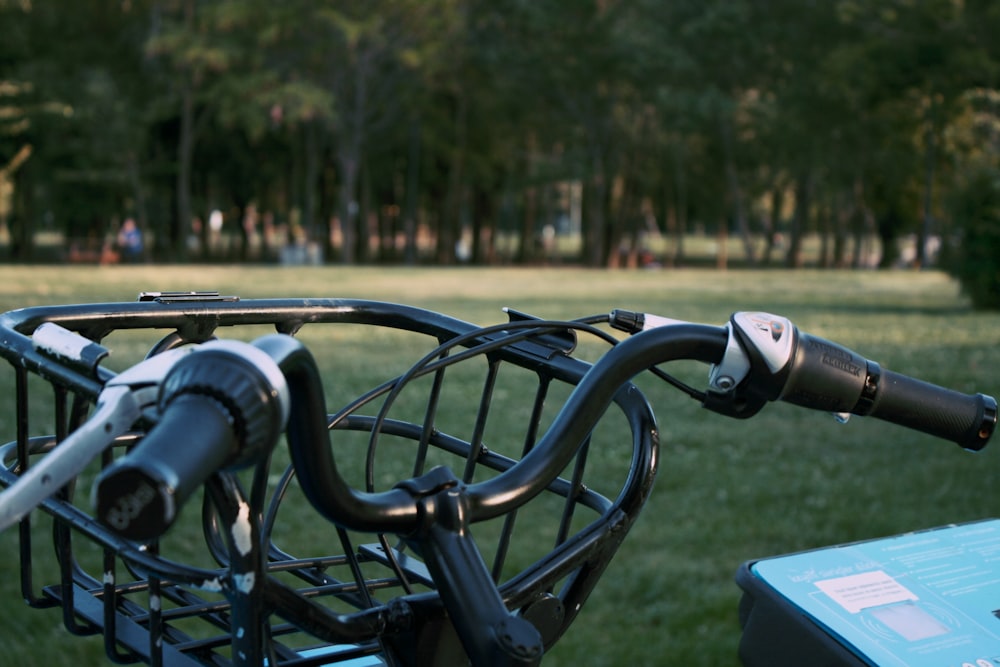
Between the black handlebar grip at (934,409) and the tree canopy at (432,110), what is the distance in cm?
3633

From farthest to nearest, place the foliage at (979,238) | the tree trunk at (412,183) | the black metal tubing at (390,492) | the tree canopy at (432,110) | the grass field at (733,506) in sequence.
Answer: the tree trunk at (412,183), the tree canopy at (432,110), the foliage at (979,238), the grass field at (733,506), the black metal tubing at (390,492)

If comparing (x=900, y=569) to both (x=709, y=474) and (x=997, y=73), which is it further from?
(x=997, y=73)

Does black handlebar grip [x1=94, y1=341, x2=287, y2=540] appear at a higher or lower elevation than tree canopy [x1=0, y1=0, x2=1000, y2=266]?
lower

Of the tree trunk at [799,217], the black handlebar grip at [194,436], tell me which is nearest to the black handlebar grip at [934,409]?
the black handlebar grip at [194,436]

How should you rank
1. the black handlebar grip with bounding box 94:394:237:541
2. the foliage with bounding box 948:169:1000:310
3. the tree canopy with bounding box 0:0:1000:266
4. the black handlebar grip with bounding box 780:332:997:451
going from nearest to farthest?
the black handlebar grip with bounding box 94:394:237:541 < the black handlebar grip with bounding box 780:332:997:451 < the foliage with bounding box 948:169:1000:310 < the tree canopy with bounding box 0:0:1000:266

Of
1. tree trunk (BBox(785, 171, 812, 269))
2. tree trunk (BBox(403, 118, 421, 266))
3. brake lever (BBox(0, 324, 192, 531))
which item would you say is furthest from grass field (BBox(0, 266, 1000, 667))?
tree trunk (BBox(785, 171, 812, 269))

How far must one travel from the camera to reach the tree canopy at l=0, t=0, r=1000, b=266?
41.2m

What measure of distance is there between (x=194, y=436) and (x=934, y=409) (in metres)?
0.87

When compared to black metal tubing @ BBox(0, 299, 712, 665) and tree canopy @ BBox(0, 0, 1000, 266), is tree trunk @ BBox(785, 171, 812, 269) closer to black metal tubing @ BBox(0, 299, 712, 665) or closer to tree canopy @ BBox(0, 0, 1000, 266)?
tree canopy @ BBox(0, 0, 1000, 266)

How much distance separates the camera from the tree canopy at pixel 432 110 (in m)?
41.2

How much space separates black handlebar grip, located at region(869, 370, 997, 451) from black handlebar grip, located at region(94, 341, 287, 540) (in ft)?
2.39

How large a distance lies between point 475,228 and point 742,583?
5417 centimetres

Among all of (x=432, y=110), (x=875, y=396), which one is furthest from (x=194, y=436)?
(x=432, y=110)

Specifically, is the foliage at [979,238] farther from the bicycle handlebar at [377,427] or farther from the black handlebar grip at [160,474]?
the black handlebar grip at [160,474]
